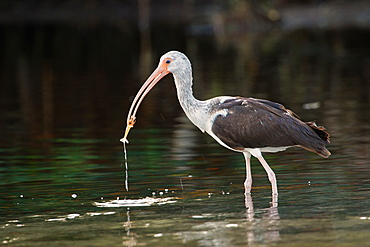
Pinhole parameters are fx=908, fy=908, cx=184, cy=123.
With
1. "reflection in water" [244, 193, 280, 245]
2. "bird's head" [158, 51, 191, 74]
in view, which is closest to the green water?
"reflection in water" [244, 193, 280, 245]

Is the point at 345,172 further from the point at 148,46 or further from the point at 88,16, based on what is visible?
the point at 88,16

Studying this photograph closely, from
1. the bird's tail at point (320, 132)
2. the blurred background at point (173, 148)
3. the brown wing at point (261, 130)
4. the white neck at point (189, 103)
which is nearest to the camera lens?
the blurred background at point (173, 148)

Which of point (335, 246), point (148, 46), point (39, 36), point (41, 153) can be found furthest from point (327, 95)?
point (39, 36)

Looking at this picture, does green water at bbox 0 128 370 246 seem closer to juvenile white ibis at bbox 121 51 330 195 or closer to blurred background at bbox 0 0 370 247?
blurred background at bbox 0 0 370 247

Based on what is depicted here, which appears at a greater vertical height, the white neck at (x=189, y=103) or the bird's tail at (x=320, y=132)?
the white neck at (x=189, y=103)

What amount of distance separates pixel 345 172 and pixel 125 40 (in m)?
37.2

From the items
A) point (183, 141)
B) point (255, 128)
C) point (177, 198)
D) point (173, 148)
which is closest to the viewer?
point (177, 198)

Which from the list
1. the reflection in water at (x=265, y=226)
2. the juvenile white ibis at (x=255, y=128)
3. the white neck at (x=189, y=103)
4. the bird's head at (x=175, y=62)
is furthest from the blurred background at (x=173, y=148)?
the bird's head at (x=175, y=62)

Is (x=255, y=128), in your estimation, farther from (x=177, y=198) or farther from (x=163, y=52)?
(x=163, y=52)

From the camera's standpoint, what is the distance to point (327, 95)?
73.7ft

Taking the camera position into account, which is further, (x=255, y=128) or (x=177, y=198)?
(x=255, y=128)

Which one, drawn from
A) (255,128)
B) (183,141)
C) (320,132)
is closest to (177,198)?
(255,128)

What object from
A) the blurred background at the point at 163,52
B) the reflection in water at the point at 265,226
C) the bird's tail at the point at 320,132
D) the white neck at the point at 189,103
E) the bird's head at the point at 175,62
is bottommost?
the reflection in water at the point at 265,226

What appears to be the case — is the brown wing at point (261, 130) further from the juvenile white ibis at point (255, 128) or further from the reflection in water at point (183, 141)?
the reflection in water at point (183, 141)
